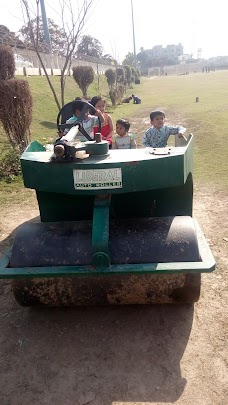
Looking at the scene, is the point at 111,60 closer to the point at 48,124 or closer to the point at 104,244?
the point at 48,124

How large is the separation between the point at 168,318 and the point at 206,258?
0.66 metres

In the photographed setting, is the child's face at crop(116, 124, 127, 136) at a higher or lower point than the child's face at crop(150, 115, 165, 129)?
lower

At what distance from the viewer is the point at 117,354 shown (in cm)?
245

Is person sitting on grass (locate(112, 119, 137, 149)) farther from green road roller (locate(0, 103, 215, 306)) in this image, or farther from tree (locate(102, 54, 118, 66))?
tree (locate(102, 54, 118, 66))

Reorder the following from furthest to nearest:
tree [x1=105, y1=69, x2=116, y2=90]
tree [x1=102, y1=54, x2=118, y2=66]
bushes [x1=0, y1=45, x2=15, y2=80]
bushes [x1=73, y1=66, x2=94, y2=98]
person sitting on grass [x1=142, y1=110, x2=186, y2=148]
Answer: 1. tree [x1=102, y1=54, x2=118, y2=66]
2. tree [x1=105, y1=69, x2=116, y2=90]
3. bushes [x1=73, y1=66, x2=94, y2=98]
4. bushes [x1=0, y1=45, x2=15, y2=80]
5. person sitting on grass [x1=142, y1=110, x2=186, y2=148]

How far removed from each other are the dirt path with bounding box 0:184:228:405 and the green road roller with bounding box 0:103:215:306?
224 mm

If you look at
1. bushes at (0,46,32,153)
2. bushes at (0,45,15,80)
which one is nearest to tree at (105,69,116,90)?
bushes at (0,45,15,80)

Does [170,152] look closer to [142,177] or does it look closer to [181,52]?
[142,177]

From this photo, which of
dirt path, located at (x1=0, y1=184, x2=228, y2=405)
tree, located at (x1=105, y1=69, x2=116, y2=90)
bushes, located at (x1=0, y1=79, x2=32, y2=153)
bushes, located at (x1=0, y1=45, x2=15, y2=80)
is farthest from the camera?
tree, located at (x1=105, y1=69, x2=116, y2=90)

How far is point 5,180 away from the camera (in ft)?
21.8

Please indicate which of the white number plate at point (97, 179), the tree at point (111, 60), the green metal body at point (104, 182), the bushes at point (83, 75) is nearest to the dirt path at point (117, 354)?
the green metal body at point (104, 182)

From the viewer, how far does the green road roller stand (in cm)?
235

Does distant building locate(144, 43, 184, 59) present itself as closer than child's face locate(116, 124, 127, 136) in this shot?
No

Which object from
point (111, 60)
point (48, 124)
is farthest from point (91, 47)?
point (48, 124)
